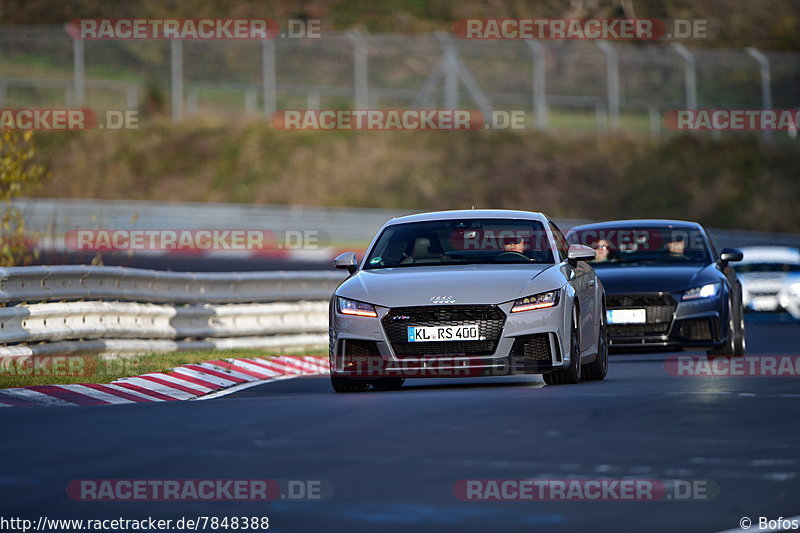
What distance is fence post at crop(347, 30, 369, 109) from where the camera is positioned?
45500 millimetres

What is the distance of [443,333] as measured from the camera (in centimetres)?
1242

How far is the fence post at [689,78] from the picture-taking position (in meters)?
45.3

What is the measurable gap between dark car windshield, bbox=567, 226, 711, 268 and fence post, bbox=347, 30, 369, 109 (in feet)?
91.2

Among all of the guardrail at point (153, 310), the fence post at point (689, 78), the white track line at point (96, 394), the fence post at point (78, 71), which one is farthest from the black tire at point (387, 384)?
the fence post at point (78, 71)

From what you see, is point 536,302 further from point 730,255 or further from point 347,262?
point 730,255

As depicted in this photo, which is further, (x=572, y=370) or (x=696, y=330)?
(x=696, y=330)

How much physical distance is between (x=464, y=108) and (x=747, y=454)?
4209 centimetres

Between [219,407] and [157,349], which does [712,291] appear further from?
[219,407]

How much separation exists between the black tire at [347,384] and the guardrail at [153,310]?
3.28 meters

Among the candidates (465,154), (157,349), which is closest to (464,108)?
(465,154)
